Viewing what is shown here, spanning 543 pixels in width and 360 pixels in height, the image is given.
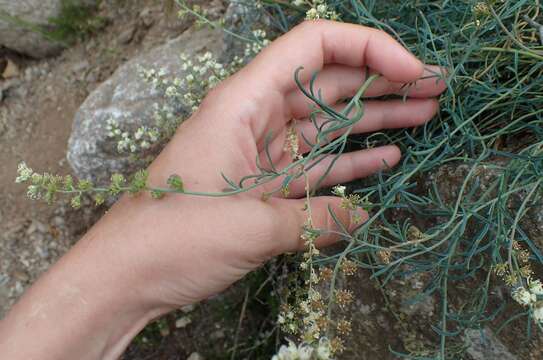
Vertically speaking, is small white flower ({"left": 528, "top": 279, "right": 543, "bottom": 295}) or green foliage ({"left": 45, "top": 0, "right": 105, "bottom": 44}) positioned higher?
small white flower ({"left": 528, "top": 279, "right": 543, "bottom": 295})

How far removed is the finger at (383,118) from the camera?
A: 5.07ft

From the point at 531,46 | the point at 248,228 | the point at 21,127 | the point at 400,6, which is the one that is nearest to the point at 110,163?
the point at 21,127

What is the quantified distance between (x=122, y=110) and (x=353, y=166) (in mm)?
1087

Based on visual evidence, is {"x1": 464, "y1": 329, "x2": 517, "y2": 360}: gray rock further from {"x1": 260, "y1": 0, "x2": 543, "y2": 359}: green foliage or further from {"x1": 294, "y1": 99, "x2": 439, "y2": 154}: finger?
{"x1": 294, "y1": 99, "x2": 439, "y2": 154}: finger

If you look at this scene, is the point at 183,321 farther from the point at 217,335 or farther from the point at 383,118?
the point at 383,118

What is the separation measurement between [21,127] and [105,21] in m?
0.74

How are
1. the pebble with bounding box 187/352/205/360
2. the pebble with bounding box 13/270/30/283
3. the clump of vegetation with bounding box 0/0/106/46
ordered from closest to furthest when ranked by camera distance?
the pebble with bounding box 187/352/205/360
the pebble with bounding box 13/270/30/283
the clump of vegetation with bounding box 0/0/106/46

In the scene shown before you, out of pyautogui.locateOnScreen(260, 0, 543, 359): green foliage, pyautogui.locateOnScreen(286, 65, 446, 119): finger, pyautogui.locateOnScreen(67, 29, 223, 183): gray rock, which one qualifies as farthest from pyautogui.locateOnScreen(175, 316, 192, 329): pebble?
pyautogui.locateOnScreen(286, 65, 446, 119): finger

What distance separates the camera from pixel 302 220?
1.41 metres

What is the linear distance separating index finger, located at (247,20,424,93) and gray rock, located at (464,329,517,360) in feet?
2.39

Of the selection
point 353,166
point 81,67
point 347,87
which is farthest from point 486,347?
point 81,67

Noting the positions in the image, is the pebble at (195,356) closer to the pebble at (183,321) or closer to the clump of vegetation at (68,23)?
the pebble at (183,321)

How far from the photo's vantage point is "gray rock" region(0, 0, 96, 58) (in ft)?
9.10

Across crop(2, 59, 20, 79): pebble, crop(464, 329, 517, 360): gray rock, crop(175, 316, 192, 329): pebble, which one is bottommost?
crop(175, 316, 192, 329): pebble
